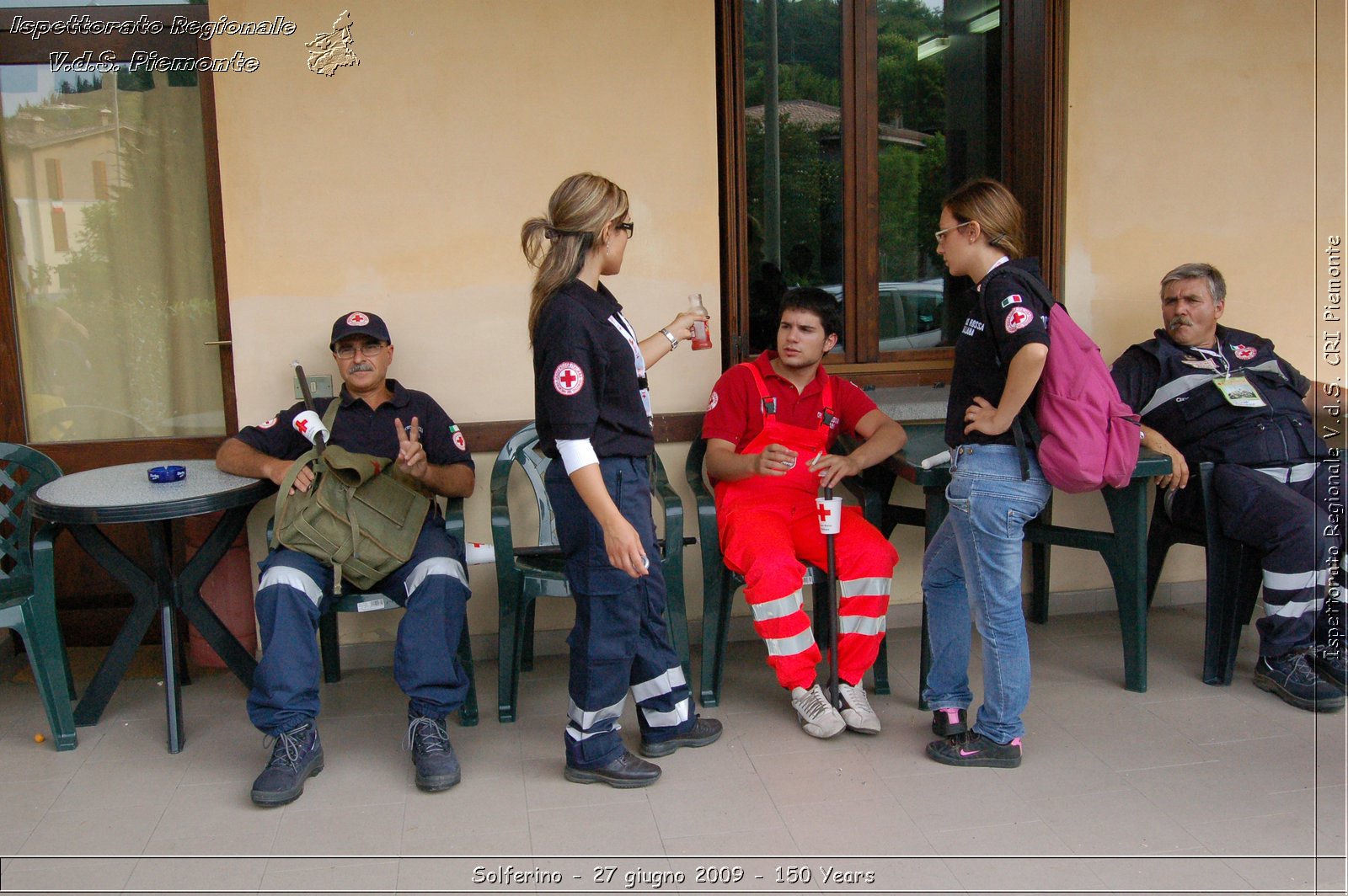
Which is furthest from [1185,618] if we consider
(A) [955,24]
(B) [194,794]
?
(B) [194,794]

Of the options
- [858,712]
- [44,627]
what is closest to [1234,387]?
[858,712]

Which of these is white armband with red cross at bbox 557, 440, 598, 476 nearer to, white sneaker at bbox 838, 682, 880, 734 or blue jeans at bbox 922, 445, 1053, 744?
blue jeans at bbox 922, 445, 1053, 744

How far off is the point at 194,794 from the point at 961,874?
210cm

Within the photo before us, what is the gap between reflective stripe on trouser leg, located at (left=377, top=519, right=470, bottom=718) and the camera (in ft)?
10.9

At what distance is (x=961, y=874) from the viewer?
2.69m

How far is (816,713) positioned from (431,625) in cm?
121

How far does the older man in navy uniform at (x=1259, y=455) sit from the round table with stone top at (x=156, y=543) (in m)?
3.11

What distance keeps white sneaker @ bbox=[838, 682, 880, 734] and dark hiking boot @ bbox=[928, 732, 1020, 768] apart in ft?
0.79

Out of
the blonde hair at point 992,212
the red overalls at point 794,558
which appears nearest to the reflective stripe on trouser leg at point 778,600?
the red overalls at point 794,558

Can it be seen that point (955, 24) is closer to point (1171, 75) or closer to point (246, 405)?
point (1171, 75)

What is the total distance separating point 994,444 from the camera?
315 centimetres

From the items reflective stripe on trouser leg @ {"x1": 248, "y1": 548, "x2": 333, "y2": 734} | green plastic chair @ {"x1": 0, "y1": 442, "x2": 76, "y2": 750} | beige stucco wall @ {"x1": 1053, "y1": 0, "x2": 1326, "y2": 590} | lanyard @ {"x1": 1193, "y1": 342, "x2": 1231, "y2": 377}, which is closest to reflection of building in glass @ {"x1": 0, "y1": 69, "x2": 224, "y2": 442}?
green plastic chair @ {"x1": 0, "y1": 442, "x2": 76, "y2": 750}

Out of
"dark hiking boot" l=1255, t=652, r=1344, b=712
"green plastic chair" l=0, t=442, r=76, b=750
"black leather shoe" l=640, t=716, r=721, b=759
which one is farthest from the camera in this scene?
"dark hiking boot" l=1255, t=652, r=1344, b=712

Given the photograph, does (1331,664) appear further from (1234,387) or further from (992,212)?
(992,212)
